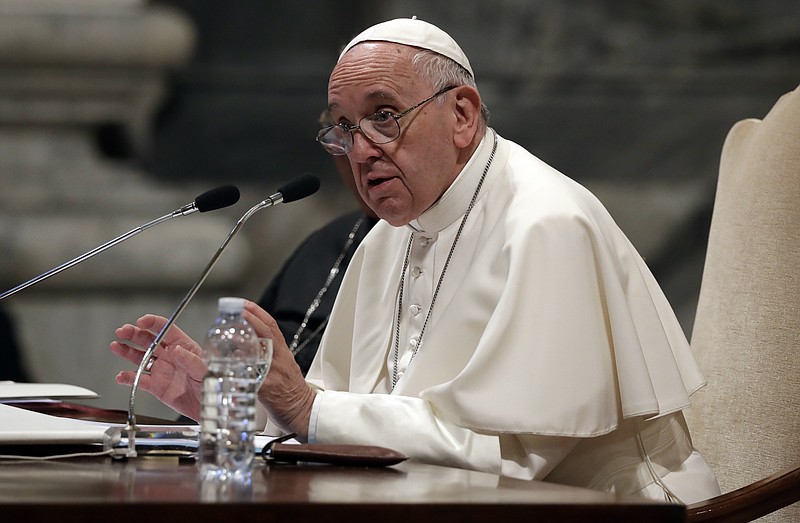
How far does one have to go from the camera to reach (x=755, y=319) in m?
2.79

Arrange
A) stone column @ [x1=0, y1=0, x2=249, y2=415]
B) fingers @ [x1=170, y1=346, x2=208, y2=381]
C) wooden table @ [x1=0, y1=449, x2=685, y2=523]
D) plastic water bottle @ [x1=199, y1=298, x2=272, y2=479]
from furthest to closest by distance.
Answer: stone column @ [x1=0, y1=0, x2=249, y2=415], fingers @ [x1=170, y1=346, x2=208, y2=381], plastic water bottle @ [x1=199, y1=298, x2=272, y2=479], wooden table @ [x1=0, y1=449, x2=685, y2=523]

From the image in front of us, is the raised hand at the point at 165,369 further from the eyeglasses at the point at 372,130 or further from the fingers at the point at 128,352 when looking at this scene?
the eyeglasses at the point at 372,130

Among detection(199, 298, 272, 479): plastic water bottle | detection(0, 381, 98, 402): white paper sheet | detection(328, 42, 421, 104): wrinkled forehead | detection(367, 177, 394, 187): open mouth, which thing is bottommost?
detection(199, 298, 272, 479): plastic water bottle

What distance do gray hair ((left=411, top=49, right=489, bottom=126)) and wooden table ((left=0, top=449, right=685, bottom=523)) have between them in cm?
121

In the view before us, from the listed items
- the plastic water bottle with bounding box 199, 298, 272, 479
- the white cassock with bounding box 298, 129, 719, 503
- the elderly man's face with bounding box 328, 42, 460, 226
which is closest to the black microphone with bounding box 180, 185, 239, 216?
the elderly man's face with bounding box 328, 42, 460, 226

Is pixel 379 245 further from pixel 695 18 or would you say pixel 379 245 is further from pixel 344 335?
pixel 695 18

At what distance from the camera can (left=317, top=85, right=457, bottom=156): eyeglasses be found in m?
2.74

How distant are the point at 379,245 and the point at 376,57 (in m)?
0.59

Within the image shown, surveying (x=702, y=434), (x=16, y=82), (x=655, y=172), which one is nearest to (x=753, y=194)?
(x=702, y=434)

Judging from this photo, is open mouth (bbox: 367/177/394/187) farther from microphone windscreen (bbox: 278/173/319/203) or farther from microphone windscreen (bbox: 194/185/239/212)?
microphone windscreen (bbox: 194/185/239/212)

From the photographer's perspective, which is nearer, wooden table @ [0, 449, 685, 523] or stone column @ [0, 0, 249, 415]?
wooden table @ [0, 449, 685, 523]

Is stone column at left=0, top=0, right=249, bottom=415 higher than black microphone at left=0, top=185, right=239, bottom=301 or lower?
higher

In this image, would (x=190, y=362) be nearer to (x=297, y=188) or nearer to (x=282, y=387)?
(x=282, y=387)

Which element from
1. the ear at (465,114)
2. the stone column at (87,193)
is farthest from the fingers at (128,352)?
the stone column at (87,193)
